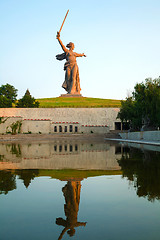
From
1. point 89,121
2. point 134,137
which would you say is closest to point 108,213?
point 134,137

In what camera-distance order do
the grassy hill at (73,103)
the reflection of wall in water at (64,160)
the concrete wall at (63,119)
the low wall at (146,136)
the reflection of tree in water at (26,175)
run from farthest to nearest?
the grassy hill at (73,103) < the concrete wall at (63,119) < the low wall at (146,136) < the reflection of wall in water at (64,160) < the reflection of tree in water at (26,175)

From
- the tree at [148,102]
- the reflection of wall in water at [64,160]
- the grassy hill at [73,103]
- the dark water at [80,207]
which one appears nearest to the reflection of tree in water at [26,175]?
the dark water at [80,207]

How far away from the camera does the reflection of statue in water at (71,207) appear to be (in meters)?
4.35

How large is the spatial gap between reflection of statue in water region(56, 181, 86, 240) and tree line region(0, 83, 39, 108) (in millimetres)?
62902

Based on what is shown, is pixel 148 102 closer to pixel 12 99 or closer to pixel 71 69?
pixel 71 69

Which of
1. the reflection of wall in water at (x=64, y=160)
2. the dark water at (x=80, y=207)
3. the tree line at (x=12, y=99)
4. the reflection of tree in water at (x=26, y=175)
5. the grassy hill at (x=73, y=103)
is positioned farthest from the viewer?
the tree line at (x=12, y=99)

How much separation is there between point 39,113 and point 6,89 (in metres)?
18.0

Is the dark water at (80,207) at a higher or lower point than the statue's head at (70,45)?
lower

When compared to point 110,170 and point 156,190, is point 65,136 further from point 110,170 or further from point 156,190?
point 156,190

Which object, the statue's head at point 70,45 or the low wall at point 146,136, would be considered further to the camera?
the statue's head at point 70,45

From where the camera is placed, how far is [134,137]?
43.4 m

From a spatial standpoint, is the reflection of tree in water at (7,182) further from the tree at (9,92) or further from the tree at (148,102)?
the tree at (9,92)

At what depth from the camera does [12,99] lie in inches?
2945

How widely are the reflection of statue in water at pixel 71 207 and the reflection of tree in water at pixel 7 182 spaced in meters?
1.47
